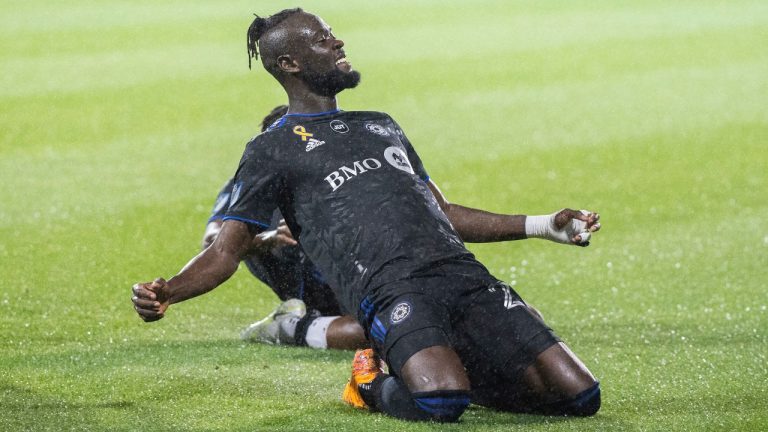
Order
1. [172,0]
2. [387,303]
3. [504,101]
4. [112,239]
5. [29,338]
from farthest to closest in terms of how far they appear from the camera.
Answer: [172,0], [504,101], [112,239], [29,338], [387,303]

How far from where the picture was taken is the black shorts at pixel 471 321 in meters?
5.94

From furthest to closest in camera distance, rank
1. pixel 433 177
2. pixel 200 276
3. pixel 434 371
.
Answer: pixel 433 177 < pixel 200 276 < pixel 434 371

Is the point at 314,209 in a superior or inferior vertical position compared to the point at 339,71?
inferior

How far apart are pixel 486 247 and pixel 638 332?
10.8 feet

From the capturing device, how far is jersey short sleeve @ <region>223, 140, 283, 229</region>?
619cm

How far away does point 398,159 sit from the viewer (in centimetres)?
650

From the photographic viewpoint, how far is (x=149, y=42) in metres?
22.3

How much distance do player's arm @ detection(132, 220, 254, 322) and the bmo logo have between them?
0.45m

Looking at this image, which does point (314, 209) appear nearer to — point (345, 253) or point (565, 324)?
point (345, 253)

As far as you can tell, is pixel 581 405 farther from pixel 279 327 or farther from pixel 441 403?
pixel 279 327

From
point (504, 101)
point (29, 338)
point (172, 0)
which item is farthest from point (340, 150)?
point (172, 0)

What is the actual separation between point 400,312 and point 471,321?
398mm

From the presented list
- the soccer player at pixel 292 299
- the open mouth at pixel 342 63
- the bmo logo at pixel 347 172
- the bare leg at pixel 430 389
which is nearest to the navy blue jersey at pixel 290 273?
the soccer player at pixel 292 299

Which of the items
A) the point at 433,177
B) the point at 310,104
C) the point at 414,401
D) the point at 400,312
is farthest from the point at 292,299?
the point at 433,177
